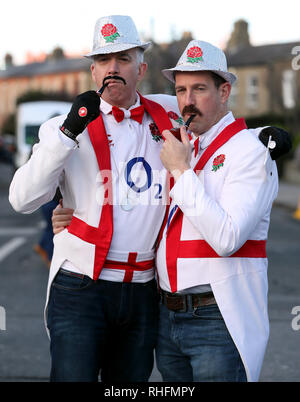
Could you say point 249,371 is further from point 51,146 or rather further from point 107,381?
point 51,146

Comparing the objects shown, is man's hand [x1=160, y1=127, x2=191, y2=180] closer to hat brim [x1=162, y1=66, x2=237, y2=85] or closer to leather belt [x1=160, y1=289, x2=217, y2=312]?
hat brim [x1=162, y1=66, x2=237, y2=85]

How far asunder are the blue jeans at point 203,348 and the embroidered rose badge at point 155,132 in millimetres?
815

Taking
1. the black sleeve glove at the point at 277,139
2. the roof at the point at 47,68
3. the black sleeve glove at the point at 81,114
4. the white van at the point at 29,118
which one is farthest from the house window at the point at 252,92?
the black sleeve glove at the point at 81,114

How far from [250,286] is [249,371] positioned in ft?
1.16

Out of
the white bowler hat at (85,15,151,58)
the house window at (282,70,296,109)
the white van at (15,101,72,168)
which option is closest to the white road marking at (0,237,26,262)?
the white bowler hat at (85,15,151,58)

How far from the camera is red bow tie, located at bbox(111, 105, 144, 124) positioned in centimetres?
340

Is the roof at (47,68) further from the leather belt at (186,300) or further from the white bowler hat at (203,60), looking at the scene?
the leather belt at (186,300)

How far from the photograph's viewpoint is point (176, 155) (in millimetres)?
3002

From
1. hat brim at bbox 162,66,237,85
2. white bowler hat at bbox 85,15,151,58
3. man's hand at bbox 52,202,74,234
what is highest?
white bowler hat at bbox 85,15,151,58

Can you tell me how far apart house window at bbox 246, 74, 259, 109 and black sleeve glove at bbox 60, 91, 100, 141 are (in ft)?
204

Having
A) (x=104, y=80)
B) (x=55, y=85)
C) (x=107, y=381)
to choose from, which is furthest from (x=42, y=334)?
(x=55, y=85)

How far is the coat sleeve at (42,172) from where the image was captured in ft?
9.98

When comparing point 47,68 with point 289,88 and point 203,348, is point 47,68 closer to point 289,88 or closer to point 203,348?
point 289,88

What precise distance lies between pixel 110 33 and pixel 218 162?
32.6 inches
